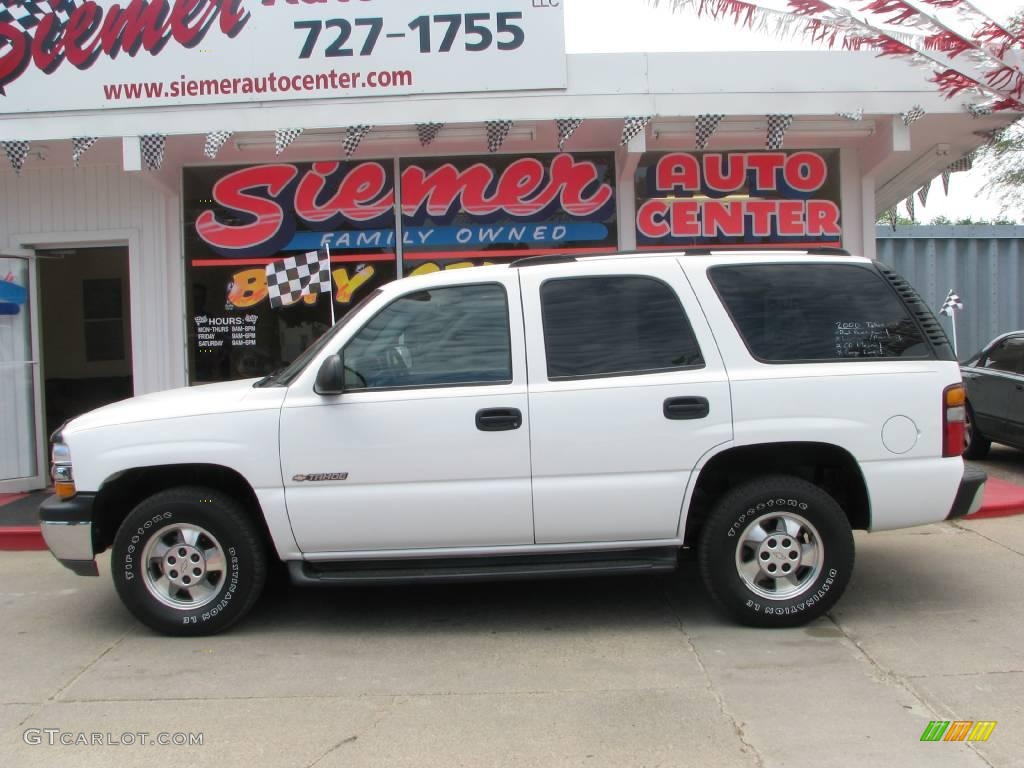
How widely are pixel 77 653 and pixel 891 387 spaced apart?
4631 millimetres

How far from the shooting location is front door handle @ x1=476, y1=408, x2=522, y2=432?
4.59 metres

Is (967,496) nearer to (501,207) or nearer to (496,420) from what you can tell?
(496,420)

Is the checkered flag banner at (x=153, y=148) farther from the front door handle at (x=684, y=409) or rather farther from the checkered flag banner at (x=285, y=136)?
the front door handle at (x=684, y=409)

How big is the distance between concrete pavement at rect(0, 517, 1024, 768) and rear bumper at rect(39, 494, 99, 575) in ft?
1.66

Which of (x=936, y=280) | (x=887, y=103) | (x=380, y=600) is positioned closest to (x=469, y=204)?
(x=887, y=103)

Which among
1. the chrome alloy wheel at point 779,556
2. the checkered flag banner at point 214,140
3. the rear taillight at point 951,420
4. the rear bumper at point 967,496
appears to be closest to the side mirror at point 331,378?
the chrome alloy wheel at point 779,556

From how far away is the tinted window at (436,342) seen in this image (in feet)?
15.5

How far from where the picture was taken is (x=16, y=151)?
7.93m

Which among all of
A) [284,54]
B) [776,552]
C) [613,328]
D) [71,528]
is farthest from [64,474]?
[284,54]

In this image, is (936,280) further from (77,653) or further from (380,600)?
(77,653)

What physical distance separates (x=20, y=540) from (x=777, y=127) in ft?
24.3

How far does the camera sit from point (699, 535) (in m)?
4.95

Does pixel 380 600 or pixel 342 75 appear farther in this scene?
pixel 342 75

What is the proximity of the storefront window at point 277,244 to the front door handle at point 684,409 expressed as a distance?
4876 millimetres
